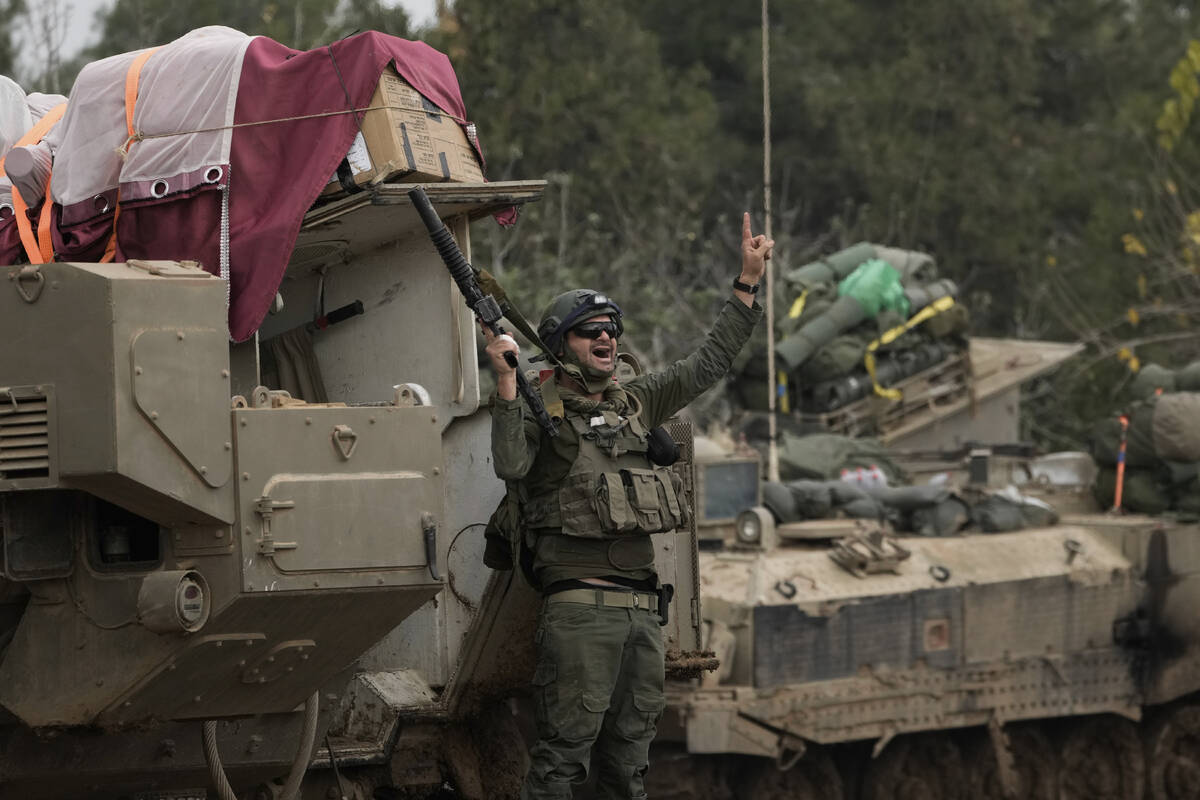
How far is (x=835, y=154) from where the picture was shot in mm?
32406

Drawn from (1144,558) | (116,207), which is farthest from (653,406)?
(1144,558)

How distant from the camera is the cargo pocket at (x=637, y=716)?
285 inches

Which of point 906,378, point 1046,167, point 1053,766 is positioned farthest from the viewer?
point 1046,167

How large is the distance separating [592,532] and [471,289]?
877mm

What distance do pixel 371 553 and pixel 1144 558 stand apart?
9.07 metres

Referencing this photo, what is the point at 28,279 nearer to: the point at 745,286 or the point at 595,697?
the point at 595,697

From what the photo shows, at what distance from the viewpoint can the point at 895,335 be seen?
1716 centimetres

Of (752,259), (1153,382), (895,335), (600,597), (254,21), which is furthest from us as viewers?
(254,21)

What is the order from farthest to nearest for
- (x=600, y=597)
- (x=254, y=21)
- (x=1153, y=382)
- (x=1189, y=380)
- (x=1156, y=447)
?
(x=254, y=21), (x=1153, y=382), (x=1189, y=380), (x=1156, y=447), (x=600, y=597)

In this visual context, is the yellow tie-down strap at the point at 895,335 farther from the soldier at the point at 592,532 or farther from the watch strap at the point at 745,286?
the soldier at the point at 592,532

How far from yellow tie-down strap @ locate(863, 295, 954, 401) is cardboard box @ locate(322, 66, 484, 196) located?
967 cm

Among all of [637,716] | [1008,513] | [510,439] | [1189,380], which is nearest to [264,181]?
[510,439]

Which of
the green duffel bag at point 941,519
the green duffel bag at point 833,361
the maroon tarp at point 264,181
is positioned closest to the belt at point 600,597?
the maroon tarp at point 264,181

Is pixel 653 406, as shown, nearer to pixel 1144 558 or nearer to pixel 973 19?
pixel 1144 558
